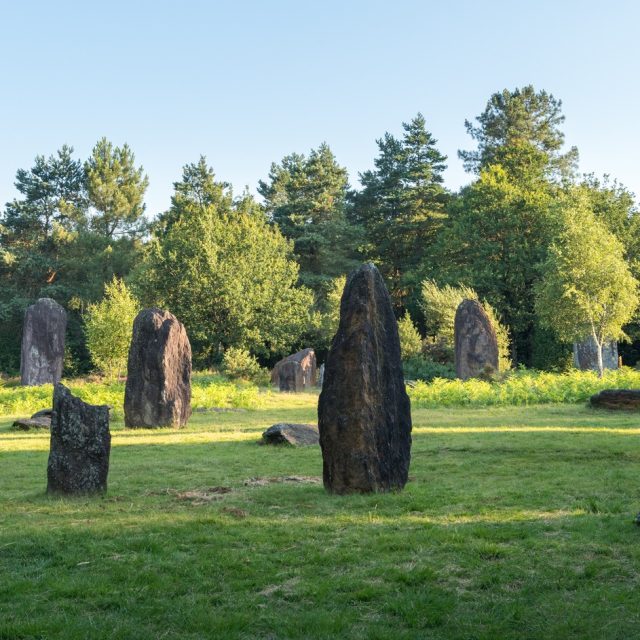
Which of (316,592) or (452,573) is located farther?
(452,573)

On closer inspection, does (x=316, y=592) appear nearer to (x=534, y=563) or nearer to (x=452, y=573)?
(x=452, y=573)

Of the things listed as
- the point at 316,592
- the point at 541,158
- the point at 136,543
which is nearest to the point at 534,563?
the point at 316,592

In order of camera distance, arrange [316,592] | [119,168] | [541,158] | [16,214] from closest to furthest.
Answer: [316,592] < [541,158] < [16,214] < [119,168]

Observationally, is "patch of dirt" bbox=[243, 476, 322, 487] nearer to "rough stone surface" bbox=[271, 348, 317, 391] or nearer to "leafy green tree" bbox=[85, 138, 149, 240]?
"rough stone surface" bbox=[271, 348, 317, 391]

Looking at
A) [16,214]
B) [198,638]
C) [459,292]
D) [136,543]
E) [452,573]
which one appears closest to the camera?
[198,638]

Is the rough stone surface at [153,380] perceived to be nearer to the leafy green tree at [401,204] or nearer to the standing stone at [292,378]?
the standing stone at [292,378]

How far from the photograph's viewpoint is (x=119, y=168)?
60.5 m

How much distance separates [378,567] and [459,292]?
3504 cm

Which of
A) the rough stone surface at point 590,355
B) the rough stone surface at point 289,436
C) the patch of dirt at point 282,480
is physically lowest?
the patch of dirt at point 282,480

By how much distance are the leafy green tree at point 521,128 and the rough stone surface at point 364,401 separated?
4849cm

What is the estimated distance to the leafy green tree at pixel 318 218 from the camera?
5275 cm

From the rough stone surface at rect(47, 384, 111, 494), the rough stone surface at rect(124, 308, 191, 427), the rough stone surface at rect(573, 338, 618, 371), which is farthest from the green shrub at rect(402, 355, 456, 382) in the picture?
the rough stone surface at rect(47, 384, 111, 494)

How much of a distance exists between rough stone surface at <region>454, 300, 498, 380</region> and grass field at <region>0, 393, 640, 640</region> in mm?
19743

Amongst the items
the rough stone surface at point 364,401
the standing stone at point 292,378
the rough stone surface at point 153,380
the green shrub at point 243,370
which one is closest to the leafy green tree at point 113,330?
the green shrub at point 243,370
